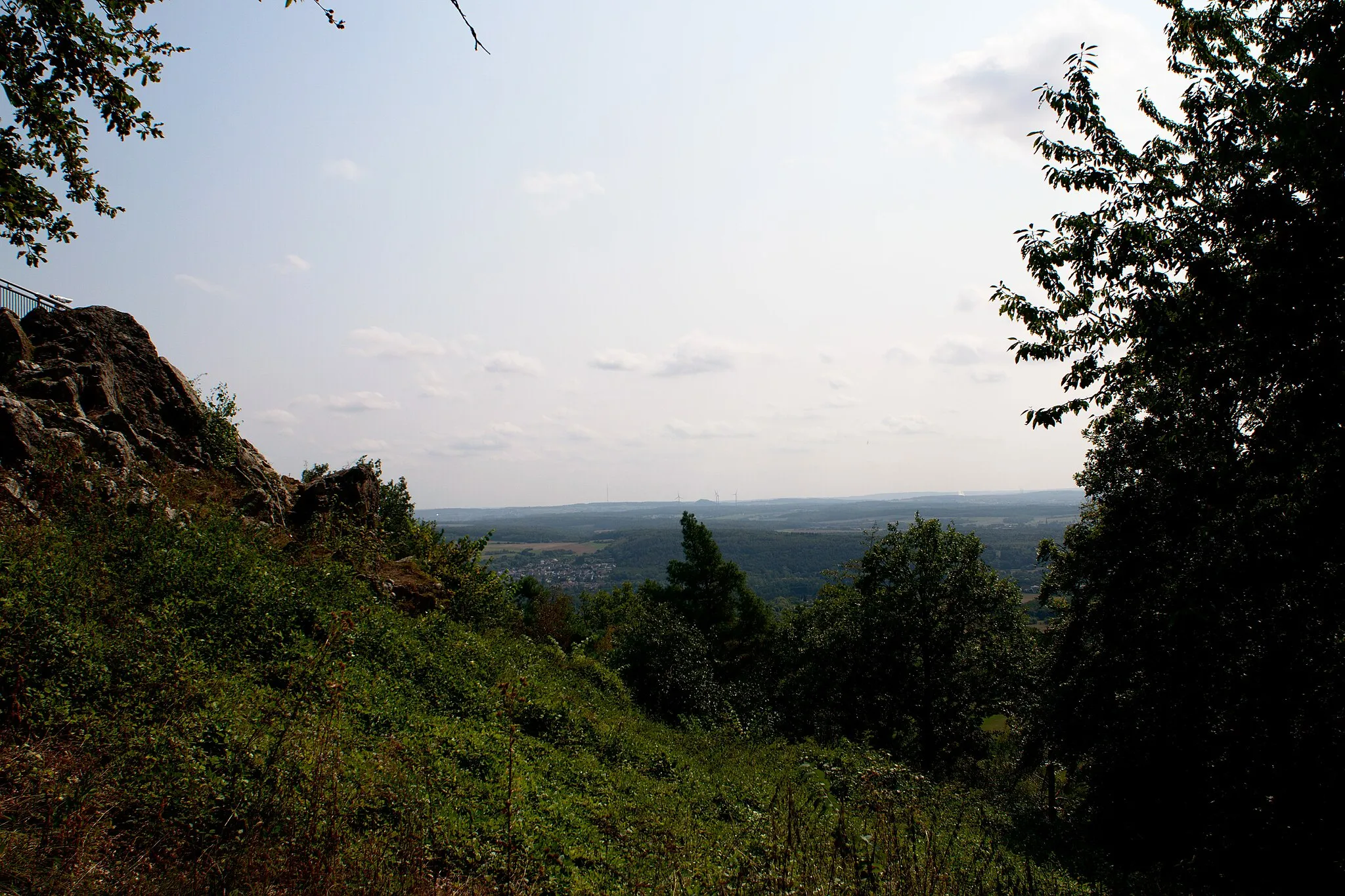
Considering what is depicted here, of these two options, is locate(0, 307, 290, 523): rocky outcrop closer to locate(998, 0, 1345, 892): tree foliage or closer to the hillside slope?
the hillside slope

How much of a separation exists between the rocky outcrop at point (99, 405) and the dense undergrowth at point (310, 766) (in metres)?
1.16

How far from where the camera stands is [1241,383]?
647 cm

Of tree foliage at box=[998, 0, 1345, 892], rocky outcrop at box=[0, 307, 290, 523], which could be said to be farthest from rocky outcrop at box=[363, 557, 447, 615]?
tree foliage at box=[998, 0, 1345, 892]

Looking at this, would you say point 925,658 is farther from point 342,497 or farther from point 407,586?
point 342,497

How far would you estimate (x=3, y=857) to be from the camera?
3.43 meters

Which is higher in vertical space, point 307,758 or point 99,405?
point 99,405

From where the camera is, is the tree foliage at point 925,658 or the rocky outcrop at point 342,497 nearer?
the rocky outcrop at point 342,497

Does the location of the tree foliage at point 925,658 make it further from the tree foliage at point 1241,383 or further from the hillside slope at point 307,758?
the tree foliage at point 1241,383

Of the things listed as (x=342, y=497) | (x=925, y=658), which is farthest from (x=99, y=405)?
(x=925, y=658)

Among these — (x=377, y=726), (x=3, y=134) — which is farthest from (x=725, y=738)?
(x=3, y=134)

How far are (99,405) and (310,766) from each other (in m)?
10.7

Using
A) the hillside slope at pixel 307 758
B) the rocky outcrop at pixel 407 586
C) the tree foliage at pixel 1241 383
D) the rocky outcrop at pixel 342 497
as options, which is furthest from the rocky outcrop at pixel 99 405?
the tree foliage at pixel 1241 383

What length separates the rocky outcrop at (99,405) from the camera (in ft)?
31.6

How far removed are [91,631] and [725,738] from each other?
1384 cm
